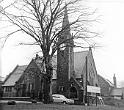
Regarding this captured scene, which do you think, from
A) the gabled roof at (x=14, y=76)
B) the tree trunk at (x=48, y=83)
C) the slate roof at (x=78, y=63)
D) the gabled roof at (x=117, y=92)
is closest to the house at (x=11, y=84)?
the gabled roof at (x=14, y=76)

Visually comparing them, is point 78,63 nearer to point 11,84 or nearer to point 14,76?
point 11,84

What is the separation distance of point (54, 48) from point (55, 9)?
487 cm

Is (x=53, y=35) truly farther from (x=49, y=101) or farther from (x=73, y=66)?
(x=73, y=66)

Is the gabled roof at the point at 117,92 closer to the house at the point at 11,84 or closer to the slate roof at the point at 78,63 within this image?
the slate roof at the point at 78,63

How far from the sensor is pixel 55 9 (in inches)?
1062

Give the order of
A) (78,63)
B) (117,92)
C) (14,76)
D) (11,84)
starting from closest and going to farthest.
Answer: (78,63)
(11,84)
(14,76)
(117,92)

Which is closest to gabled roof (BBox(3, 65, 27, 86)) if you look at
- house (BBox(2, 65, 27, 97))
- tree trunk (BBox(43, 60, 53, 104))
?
house (BBox(2, 65, 27, 97))

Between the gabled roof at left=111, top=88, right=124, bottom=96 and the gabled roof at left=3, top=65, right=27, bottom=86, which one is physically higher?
the gabled roof at left=3, top=65, right=27, bottom=86

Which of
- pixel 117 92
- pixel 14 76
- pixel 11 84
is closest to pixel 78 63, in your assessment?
pixel 11 84

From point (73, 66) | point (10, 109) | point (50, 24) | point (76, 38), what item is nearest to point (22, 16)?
point (50, 24)

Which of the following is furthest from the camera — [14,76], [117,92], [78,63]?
[117,92]

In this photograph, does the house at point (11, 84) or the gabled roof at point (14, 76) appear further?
the gabled roof at point (14, 76)

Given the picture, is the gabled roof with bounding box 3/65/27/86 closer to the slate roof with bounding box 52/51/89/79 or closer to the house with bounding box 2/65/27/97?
the house with bounding box 2/65/27/97

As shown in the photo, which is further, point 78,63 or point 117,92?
point 117,92
